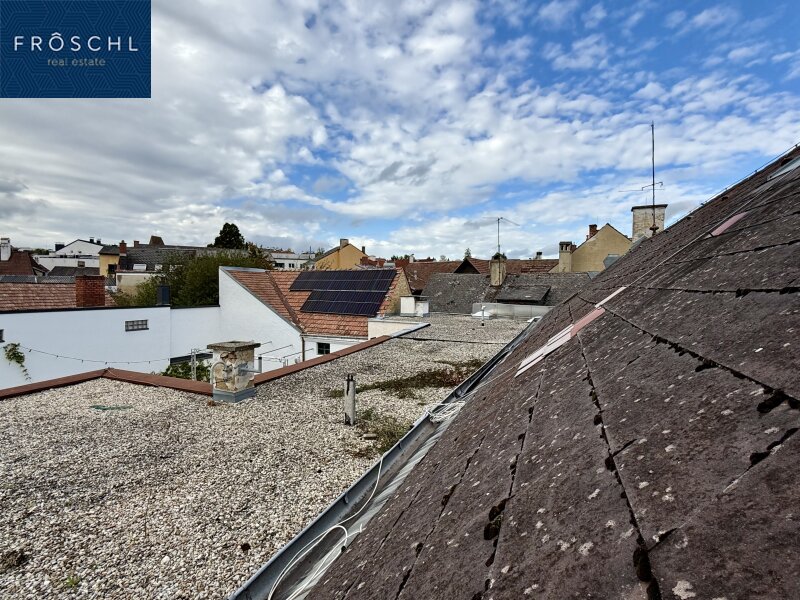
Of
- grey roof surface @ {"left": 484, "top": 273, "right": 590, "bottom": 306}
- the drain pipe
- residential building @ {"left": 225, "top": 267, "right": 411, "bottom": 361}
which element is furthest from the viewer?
grey roof surface @ {"left": 484, "top": 273, "right": 590, "bottom": 306}

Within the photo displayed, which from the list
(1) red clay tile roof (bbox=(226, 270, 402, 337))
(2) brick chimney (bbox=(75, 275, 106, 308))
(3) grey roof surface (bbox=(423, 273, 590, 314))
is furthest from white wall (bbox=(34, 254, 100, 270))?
(3) grey roof surface (bbox=(423, 273, 590, 314))

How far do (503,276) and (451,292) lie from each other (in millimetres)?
3720

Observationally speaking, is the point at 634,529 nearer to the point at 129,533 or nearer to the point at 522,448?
the point at 522,448

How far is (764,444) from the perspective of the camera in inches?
28.1

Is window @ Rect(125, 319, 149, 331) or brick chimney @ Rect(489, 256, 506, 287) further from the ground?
brick chimney @ Rect(489, 256, 506, 287)

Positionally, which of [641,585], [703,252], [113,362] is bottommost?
[113,362]

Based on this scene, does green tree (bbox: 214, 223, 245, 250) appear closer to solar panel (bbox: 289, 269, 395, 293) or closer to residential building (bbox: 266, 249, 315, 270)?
residential building (bbox: 266, 249, 315, 270)

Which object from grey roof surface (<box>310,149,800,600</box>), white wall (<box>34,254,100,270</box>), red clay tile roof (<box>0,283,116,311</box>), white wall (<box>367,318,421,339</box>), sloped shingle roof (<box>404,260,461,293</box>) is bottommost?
white wall (<box>367,318,421,339</box>)

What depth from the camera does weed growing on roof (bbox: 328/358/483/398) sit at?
859cm

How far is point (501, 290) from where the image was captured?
1071 inches

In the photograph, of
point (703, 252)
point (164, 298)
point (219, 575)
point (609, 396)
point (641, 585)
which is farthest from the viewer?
point (164, 298)

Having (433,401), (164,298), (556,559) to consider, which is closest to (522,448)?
(556,559)

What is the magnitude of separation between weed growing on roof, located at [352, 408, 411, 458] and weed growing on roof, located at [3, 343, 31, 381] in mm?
14443

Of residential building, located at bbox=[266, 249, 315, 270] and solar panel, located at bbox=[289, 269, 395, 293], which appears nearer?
solar panel, located at bbox=[289, 269, 395, 293]
